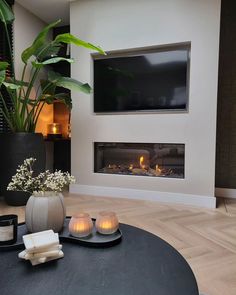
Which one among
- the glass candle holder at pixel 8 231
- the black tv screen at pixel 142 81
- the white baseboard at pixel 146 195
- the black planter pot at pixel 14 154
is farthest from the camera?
the black tv screen at pixel 142 81

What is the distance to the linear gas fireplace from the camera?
3.20m

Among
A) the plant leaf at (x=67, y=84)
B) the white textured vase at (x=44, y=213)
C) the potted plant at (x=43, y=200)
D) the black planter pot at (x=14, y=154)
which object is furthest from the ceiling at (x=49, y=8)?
the white textured vase at (x=44, y=213)

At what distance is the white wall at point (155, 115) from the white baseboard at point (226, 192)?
1.79ft

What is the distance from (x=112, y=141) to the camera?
3.36 m

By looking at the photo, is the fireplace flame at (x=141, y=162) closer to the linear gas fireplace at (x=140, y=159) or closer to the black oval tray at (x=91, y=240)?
the linear gas fireplace at (x=140, y=159)

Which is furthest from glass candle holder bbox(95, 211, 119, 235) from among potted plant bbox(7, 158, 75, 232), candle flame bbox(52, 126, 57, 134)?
candle flame bbox(52, 126, 57, 134)

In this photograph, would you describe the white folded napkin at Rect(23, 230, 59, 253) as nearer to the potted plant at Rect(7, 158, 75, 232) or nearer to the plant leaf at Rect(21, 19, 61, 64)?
the potted plant at Rect(7, 158, 75, 232)

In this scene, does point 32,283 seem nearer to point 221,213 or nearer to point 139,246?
point 139,246

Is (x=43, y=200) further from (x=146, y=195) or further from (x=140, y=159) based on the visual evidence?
(x=140, y=159)

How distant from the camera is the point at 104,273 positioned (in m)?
0.85

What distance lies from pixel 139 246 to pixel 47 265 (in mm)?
379

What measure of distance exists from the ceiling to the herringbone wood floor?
2651 millimetres

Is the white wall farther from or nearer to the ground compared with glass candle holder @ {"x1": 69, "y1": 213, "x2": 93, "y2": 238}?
farther from the ground

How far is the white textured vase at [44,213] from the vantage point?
1140mm
